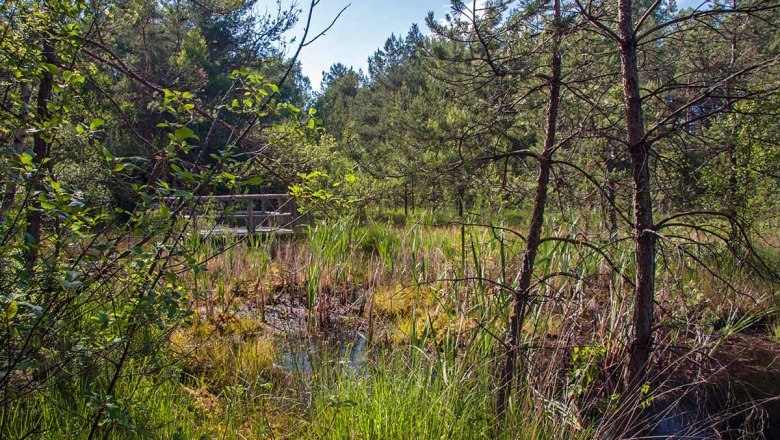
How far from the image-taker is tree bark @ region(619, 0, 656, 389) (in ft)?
6.44

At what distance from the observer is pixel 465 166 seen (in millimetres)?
2264

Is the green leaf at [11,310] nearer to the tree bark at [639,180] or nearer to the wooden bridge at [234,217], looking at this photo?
the wooden bridge at [234,217]

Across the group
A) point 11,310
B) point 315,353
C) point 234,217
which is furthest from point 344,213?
point 234,217

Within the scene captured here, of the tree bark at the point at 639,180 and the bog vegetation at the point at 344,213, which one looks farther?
the tree bark at the point at 639,180

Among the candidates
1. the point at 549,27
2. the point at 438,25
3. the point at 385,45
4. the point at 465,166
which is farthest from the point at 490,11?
the point at 385,45

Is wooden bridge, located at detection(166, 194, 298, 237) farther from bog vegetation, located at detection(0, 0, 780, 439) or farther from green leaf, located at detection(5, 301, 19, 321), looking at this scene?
green leaf, located at detection(5, 301, 19, 321)

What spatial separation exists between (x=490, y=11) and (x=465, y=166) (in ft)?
3.28

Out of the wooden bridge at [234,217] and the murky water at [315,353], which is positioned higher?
the wooden bridge at [234,217]

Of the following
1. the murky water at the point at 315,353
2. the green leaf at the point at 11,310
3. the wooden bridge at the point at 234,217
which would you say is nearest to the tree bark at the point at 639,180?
the wooden bridge at the point at 234,217

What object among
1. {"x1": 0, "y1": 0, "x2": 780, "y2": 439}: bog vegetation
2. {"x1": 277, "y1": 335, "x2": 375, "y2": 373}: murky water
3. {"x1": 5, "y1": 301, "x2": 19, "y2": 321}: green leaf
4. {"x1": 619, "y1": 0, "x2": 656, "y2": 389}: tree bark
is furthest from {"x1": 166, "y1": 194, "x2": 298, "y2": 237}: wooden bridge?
{"x1": 619, "y1": 0, "x2": 656, "y2": 389}: tree bark

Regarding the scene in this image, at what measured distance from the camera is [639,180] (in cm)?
196

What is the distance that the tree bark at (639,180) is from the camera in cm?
196

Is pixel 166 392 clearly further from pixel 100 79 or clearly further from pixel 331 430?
pixel 100 79

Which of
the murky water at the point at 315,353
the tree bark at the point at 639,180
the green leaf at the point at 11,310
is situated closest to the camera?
the green leaf at the point at 11,310
